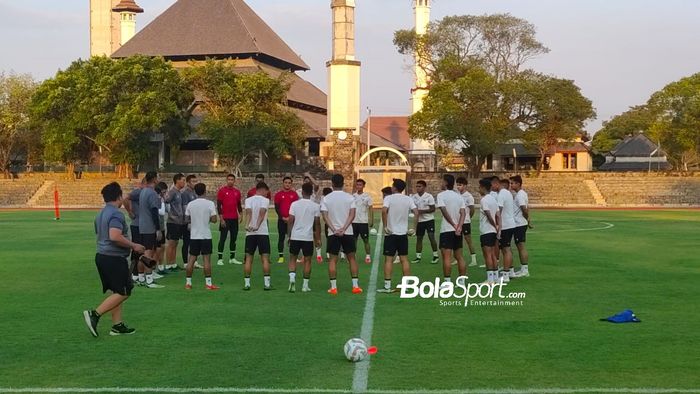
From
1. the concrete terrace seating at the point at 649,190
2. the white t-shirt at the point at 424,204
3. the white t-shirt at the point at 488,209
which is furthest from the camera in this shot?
the concrete terrace seating at the point at 649,190

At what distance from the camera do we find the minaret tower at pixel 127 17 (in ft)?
272

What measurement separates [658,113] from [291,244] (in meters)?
61.2

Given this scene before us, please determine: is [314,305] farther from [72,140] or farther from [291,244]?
[72,140]

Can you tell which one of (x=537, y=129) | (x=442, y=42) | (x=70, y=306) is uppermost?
(x=442, y=42)

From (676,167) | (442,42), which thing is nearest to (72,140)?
(442,42)

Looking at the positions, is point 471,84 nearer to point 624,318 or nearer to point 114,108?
point 114,108

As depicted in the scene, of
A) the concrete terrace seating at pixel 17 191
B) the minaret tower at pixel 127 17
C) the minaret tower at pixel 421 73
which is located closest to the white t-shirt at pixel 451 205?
the concrete terrace seating at pixel 17 191

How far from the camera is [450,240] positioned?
13.1 metres

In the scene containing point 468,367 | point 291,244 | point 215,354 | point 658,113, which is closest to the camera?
point 468,367

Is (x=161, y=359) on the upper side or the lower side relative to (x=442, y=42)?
lower

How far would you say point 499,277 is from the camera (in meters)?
14.1

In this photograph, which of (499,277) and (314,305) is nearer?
(314,305)

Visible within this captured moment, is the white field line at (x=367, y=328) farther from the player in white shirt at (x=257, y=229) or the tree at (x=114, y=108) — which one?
the tree at (x=114, y=108)

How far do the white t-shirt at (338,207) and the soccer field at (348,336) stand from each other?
1.16 meters
